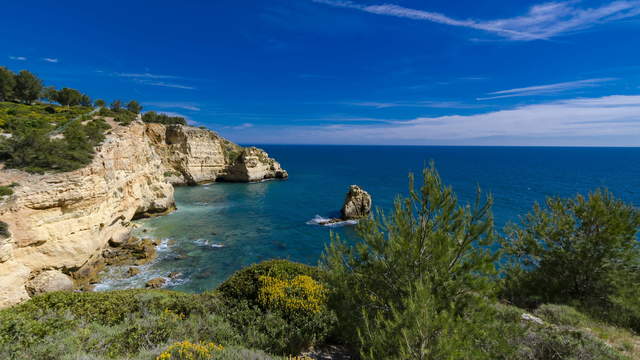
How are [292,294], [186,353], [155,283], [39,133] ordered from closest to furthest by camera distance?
[186,353] → [292,294] → [155,283] → [39,133]

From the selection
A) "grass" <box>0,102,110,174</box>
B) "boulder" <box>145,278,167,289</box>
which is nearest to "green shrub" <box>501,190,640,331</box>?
"boulder" <box>145,278,167,289</box>

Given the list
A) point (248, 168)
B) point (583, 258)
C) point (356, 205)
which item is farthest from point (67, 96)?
point (583, 258)

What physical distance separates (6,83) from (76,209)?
3646cm

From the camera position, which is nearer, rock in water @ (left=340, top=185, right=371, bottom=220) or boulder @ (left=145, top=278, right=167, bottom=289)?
boulder @ (left=145, top=278, right=167, bottom=289)

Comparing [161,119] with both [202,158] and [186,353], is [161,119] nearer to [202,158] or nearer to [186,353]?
[202,158]

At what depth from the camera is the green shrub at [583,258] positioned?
10.9 metres

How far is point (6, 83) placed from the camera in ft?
125

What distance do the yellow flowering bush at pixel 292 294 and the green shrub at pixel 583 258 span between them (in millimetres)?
7377

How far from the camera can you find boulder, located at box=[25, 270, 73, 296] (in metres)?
15.2

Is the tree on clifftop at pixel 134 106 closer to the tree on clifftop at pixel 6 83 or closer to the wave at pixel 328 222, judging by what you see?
the tree on clifftop at pixel 6 83

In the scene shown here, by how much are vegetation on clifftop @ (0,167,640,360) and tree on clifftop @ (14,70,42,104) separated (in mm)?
50849

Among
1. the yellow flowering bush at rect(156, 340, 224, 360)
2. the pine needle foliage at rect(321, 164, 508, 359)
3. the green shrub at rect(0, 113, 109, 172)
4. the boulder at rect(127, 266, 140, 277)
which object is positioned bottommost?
the boulder at rect(127, 266, 140, 277)

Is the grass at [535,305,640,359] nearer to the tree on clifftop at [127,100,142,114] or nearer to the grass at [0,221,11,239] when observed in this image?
the grass at [0,221,11,239]

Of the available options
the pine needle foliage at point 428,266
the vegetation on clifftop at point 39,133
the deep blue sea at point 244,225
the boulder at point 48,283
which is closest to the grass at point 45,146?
the vegetation on clifftop at point 39,133
